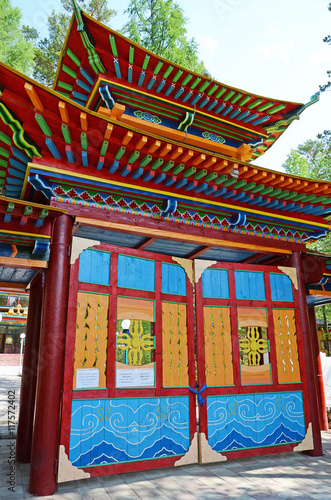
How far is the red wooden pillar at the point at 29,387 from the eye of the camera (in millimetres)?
4766

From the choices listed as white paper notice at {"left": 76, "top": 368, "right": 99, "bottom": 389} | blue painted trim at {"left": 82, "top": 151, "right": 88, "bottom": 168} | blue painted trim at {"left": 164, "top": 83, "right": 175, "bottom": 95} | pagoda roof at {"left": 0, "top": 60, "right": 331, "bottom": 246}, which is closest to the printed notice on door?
white paper notice at {"left": 76, "top": 368, "right": 99, "bottom": 389}

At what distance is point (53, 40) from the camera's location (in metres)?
15.0

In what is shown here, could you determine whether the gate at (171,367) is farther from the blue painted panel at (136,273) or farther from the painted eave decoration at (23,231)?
the painted eave decoration at (23,231)

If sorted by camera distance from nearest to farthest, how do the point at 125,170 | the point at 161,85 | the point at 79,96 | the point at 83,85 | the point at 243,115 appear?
the point at 125,170 < the point at 161,85 < the point at 83,85 < the point at 79,96 < the point at 243,115

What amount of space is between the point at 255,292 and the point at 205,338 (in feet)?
3.86

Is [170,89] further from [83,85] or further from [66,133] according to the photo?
[66,133]

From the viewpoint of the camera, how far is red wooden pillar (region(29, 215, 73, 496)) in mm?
3586

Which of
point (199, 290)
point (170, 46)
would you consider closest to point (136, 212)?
point (199, 290)

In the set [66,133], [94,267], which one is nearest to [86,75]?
[66,133]

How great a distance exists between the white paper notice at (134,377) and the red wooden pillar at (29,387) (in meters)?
1.40

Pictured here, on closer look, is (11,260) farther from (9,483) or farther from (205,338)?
(205,338)

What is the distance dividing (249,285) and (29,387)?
360 centimetres

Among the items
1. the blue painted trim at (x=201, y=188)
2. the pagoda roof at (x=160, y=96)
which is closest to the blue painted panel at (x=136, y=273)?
the blue painted trim at (x=201, y=188)

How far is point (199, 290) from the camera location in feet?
16.9
